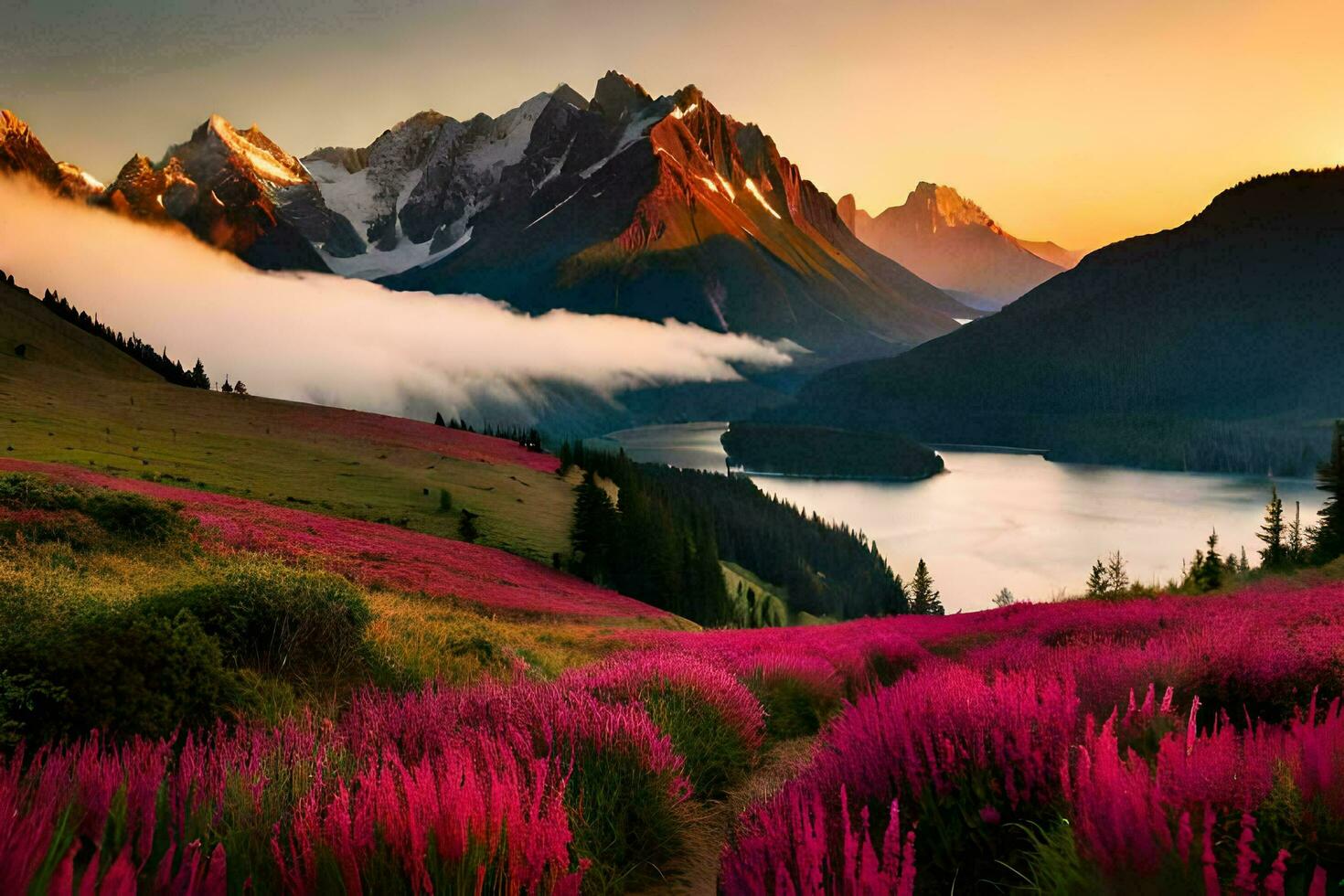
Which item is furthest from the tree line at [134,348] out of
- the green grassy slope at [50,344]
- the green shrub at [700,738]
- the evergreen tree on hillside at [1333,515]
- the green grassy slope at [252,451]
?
the evergreen tree on hillside at [1333,515]

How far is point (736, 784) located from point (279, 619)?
5361 millimetres

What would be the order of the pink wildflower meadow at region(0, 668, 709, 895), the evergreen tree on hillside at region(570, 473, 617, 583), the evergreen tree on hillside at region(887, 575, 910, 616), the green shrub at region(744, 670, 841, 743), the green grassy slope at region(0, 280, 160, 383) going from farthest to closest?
the evergreen tree on hillside at region(887, 575, 910, 616), the green grassy slope at region(0, 280, 160, 383), the evergreen tree on hillside at region(570, 473, 617, 583), the green shrub at region(744, 670, 841, 743), the pink wildflower meadow at region(0, 668, 709, 895)

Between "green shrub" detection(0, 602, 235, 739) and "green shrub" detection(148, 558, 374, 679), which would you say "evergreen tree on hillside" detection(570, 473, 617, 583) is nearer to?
"green shrub" detection(148, 558, 374, 679)

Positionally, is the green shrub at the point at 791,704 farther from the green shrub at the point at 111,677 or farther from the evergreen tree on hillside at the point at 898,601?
the evergreen tree on hillside at the point at 898,601

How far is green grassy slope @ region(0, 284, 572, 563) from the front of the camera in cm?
4294

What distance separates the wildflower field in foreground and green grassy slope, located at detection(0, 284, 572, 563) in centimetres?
3997

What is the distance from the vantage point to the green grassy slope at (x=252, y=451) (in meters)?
42.9

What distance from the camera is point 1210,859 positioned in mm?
1797

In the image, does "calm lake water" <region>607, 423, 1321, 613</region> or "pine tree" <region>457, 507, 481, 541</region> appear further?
"calm lake water" <region>607, 423, 1321, 613</region>

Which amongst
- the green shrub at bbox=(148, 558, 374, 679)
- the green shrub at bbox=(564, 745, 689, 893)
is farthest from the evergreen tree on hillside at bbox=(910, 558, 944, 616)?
the green shrub at bbox=(564, 745, 689, 893)

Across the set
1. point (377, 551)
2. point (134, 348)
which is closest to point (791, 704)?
point (377, 551)

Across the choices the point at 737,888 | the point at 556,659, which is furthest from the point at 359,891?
the point at 556,659

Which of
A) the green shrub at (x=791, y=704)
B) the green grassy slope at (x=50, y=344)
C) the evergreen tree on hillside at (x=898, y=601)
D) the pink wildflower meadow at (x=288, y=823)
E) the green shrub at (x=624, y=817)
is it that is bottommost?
the evergreen tree on hillside at (x=898, y=601)

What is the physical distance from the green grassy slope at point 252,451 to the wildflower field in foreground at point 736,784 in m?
40.0
